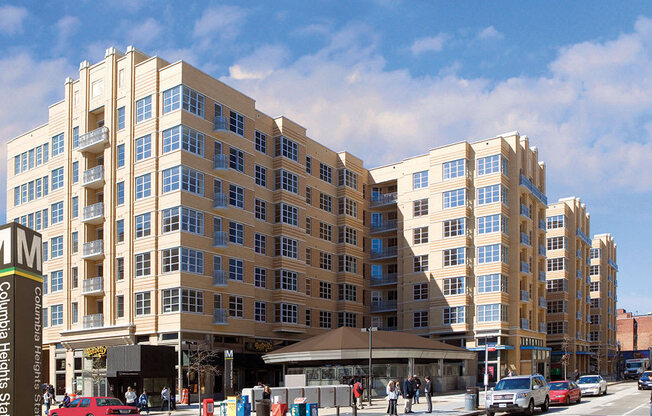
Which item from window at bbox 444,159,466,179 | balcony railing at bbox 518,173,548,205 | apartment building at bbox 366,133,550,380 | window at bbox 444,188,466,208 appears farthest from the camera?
balcony railing at bbox 518,173,548,205

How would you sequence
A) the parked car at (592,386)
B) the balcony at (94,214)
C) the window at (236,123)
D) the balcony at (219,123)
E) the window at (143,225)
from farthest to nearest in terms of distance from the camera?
the window at (236,123)
the balcony at (94,214)
the balcony at (219,123)
the window at (143,225)
the parked car at (592,386)

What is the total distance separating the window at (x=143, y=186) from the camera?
2142 inches

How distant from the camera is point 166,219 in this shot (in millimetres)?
53000

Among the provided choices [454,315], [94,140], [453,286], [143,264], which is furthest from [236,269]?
[454,315]

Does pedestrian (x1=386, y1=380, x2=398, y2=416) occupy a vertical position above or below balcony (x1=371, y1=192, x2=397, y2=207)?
below

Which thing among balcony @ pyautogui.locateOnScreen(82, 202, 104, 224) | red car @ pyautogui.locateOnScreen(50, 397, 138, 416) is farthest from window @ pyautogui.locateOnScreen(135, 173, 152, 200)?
red car @ pyautogui.locateOnScreen(50, 397, 138, 416)

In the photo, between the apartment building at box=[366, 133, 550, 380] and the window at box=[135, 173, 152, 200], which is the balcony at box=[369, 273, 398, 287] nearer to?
the apartment building at box=[366, 133, 550, 380]

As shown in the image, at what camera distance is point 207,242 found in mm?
54312

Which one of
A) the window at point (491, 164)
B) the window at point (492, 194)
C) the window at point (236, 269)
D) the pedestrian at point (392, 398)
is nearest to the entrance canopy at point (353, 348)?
the window at point (236, 269)

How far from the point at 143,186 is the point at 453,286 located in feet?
102

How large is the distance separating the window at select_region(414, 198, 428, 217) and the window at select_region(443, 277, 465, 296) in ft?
24.1

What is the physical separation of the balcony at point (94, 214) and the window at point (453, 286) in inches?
1266

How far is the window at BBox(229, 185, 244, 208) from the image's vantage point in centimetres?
5743

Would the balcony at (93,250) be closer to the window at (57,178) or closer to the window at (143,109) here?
the window at (57,178)
